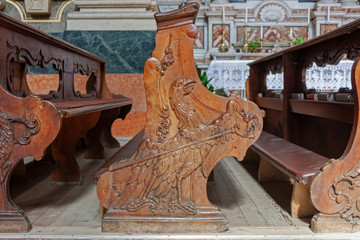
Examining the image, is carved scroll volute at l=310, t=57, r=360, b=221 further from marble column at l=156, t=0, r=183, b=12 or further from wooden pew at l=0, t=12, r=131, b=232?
marble column at l=156, t=0, r=183, b=12

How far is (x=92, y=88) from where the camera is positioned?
394 cm

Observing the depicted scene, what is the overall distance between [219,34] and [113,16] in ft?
9.76

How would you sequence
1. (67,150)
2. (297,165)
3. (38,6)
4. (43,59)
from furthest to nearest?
(38,6) < (67,150) < (43,59) < (297,165)

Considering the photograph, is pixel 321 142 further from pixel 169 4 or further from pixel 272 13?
pixel 169 4

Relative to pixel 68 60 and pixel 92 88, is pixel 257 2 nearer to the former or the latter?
pixel 92 88

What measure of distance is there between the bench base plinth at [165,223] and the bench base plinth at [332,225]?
0.43m

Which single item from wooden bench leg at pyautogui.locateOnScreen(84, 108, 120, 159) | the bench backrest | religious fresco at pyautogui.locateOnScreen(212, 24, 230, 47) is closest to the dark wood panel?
the bench backrest

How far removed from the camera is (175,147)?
1.77 meters

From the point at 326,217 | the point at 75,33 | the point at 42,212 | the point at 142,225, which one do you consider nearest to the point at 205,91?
the point at 142,225

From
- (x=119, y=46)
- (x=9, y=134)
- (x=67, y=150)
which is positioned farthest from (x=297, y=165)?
(x=119, y=46)

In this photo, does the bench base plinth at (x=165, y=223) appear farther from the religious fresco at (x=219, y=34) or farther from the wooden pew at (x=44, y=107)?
the religious fresco at (x=219, y=34)

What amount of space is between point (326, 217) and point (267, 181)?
Answer: 100 cm

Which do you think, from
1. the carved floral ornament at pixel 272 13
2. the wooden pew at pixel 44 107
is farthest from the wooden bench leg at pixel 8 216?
the carved floral ornament at pixel 272 13

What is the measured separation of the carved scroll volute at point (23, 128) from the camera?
66.8 inches
